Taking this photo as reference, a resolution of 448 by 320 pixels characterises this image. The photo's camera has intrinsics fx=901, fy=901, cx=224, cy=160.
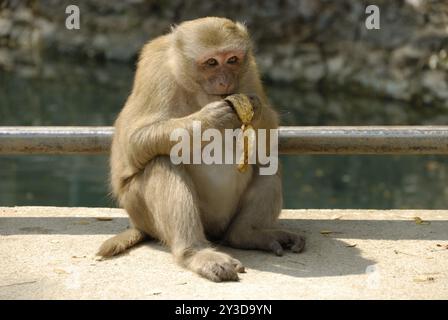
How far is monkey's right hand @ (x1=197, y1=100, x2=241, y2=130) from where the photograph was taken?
485 centimetres

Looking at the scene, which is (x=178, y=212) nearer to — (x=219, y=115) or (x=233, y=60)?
(x=219, y=115)

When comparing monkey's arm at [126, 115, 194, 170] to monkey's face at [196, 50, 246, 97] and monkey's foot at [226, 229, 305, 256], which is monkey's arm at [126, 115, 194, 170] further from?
monkey's foot at [226, 229, 305, 256]

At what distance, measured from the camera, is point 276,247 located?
16.9ft

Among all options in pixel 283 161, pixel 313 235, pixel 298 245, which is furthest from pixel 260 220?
pixel 283 161

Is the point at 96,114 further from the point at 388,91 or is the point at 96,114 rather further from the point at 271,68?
the point at 388,91

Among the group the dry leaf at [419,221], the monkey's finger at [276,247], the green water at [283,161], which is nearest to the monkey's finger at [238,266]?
the monkey's finger at [276,247]

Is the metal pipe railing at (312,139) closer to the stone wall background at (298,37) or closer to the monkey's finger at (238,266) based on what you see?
the monkey's finger at (238,266)

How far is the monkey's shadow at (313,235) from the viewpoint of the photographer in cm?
494

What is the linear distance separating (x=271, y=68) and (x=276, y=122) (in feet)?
41.7

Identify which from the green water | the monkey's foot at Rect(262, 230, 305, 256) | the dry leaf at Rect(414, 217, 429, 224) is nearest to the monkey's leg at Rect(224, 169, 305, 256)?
the monkey's foot at Rect(262, 230, 305, 256)

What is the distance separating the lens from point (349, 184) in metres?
14.8

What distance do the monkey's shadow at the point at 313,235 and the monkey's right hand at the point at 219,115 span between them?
0.79 m
